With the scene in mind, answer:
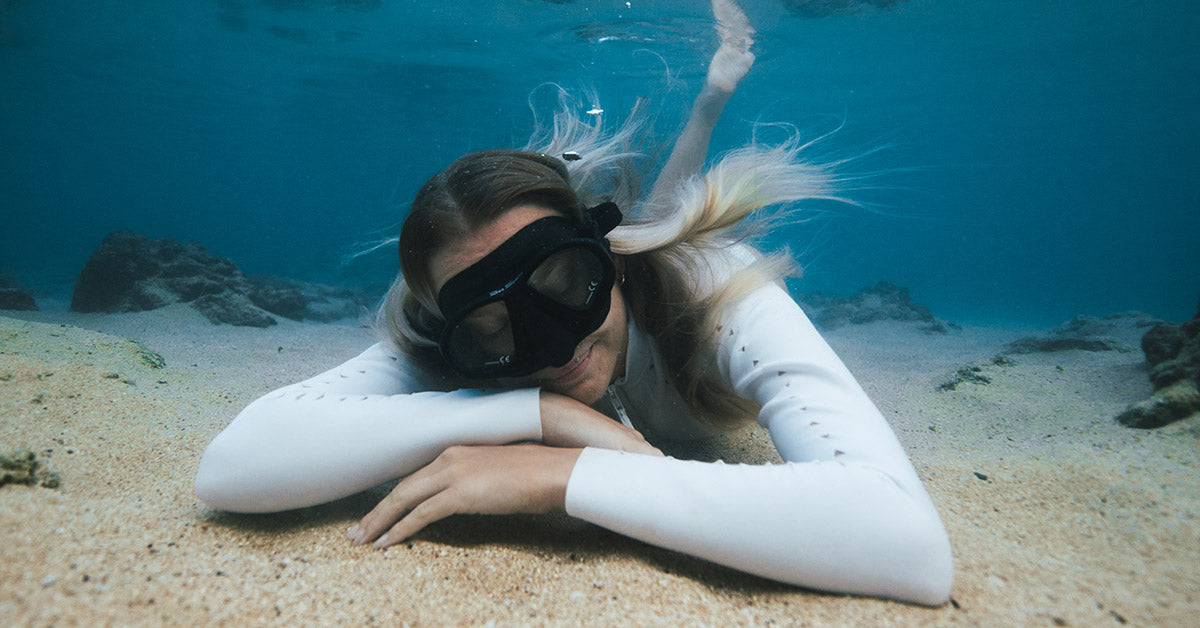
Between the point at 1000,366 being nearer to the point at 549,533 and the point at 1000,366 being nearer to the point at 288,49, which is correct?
the point at 549,533

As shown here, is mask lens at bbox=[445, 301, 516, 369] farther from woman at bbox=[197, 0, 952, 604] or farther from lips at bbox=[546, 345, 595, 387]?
lips at bbox=[546, 345, 595, 387]

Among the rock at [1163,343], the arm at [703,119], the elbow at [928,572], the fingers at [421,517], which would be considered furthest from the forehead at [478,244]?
the rock at [1163,343]

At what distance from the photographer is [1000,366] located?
6.33 metres

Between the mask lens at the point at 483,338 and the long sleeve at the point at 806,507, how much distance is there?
1.82ft

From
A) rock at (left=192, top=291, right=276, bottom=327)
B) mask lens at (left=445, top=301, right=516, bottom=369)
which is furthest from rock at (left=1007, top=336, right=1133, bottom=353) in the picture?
rock at (left=192, top=291, right=276, bottom=327)

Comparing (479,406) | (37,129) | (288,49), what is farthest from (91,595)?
(37,129)

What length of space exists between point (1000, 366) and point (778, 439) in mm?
6064

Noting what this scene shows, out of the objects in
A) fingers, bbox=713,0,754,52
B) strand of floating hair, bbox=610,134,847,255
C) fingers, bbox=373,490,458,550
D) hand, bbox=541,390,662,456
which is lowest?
fingers, bbox=373,490,458,550

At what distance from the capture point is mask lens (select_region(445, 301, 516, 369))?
1948 millimetres

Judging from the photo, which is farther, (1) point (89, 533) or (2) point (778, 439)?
(2) point (778, 439)

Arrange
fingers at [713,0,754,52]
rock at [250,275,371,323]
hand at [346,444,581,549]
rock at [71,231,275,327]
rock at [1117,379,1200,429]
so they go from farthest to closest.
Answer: fingers at [713,0,754,52] → rock at [250,275,371,323] → rock at [71,231,275,327] → rock at [1117,379,1200,429] → hand at [346,444,581,549]

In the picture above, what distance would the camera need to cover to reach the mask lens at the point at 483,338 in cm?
195

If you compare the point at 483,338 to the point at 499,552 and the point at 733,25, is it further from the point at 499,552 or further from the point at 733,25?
the point at 733,25

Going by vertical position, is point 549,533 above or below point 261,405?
below
